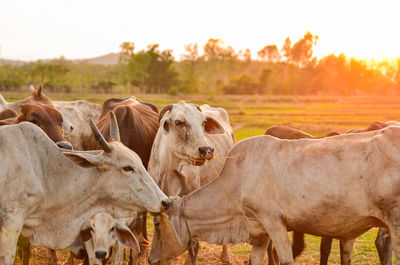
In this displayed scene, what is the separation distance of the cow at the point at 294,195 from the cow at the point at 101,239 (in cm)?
54

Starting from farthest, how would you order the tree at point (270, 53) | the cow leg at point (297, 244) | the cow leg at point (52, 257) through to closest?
the tree at point (270, 53), the cow leg at point (52, 257), the cow leg at point (297, 244)

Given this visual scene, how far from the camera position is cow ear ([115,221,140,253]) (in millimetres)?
4742

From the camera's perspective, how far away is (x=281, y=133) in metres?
7.14

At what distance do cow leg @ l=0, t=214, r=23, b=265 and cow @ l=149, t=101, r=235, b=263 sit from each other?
2.19 m

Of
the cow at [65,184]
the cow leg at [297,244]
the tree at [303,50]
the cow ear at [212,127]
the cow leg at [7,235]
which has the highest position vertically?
the tree at [303,50]

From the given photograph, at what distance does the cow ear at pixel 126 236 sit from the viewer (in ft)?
15.6

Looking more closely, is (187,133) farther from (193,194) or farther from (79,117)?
(79,117)

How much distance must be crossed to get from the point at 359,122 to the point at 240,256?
79.9ft

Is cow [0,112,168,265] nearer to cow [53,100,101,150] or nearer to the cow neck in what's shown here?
the cow neck

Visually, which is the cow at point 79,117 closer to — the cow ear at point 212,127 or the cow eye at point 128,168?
the cow ear at point 212,127

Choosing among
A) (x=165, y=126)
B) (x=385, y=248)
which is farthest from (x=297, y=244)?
(x=165, y=126)

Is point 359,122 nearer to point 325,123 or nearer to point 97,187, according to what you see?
point 325,123

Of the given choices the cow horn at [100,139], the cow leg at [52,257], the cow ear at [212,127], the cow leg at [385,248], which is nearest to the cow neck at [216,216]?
the cow ear at [212,127]

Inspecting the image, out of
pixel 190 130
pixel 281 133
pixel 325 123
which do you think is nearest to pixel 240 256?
pixel 281 133
